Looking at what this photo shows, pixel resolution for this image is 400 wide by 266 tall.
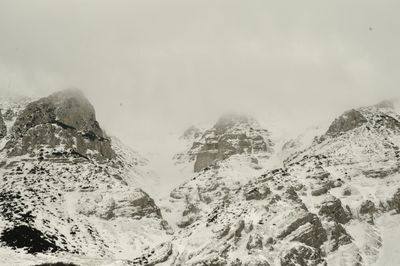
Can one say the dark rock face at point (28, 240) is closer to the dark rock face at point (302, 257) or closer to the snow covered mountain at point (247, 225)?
the snow covered mountain at point (247, 225)

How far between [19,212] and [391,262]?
99.2 m

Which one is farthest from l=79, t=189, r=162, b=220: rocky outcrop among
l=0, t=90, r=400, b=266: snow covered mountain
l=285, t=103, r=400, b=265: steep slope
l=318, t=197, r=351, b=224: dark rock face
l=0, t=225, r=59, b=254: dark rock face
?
l=318, t=197, r=351, b=224: dark rock face

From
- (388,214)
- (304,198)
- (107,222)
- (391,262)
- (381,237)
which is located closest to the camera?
(391,262)

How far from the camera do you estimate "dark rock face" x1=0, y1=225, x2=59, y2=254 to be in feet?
496

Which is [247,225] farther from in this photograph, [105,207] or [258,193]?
[105,207]

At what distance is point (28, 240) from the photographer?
154750 millimetres

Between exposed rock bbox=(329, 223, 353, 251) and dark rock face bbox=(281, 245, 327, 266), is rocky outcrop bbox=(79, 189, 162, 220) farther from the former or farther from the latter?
dark rock face bbox=(281, 245, 327, 266)

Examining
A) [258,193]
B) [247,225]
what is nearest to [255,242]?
[247,225]

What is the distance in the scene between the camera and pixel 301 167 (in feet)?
645

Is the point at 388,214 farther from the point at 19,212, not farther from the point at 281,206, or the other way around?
the point at 19,212

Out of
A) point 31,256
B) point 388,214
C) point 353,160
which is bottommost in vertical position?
point 388,214

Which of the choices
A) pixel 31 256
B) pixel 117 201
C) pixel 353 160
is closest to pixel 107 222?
pixel 117 201

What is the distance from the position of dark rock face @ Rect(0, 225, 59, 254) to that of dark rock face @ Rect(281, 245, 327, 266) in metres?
58.5

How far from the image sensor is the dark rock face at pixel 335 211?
156 meters
